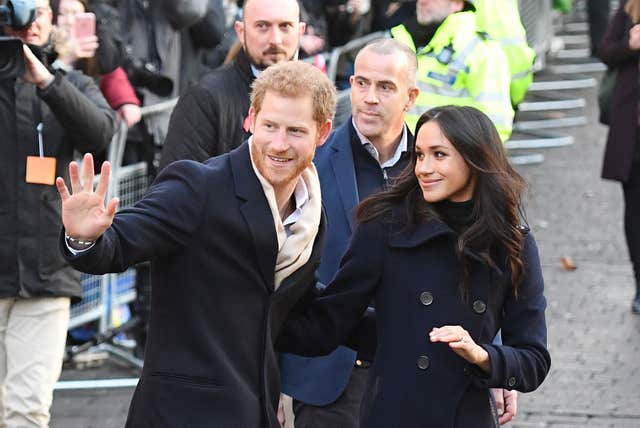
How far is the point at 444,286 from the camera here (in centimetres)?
450

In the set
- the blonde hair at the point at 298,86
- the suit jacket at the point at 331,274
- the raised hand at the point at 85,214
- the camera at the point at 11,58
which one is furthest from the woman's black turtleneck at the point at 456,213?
the camera at the point at 11,58

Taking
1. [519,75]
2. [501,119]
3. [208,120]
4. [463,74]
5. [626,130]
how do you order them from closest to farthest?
[208,120], [501,119], [463,74], [519,75], [626,130]

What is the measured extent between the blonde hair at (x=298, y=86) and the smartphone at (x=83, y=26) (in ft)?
8.36

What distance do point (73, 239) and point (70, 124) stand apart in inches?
93.3

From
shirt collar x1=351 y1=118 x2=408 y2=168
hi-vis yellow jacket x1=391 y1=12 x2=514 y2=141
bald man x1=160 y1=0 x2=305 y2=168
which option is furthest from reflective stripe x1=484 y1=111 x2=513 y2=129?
shirt collar x1=351 y1=118 x2=408 y2=168

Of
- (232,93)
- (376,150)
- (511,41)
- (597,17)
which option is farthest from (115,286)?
(597,17)

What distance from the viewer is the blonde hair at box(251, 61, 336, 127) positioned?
436 centimetres

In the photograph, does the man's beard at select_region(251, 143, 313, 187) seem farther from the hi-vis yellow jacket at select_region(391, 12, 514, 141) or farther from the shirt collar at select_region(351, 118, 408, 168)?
the hi-vis yellow jacket at select_region(391, 12, 514, 141)

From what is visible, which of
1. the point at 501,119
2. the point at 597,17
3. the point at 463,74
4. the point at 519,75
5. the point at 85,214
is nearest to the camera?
the point at 85,214

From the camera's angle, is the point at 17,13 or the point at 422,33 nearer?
the point at 17,13

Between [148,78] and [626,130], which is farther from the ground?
[148,78]

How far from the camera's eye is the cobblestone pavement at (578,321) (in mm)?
7699

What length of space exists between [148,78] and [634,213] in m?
3.30

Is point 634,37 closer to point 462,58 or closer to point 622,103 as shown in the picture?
point 622,103
